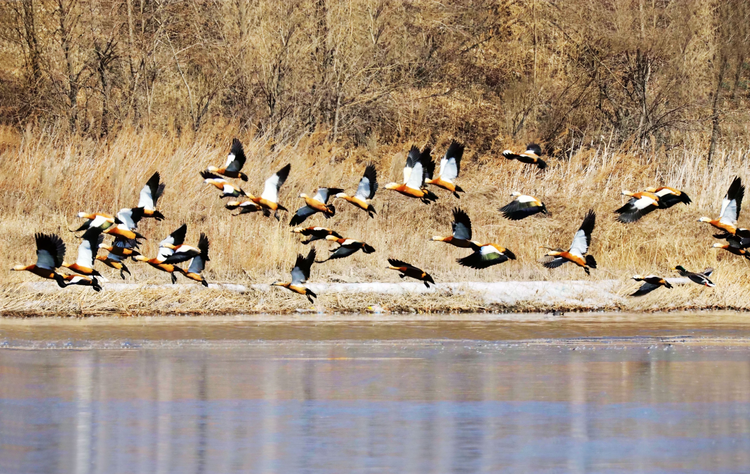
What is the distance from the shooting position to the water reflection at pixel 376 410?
754cm

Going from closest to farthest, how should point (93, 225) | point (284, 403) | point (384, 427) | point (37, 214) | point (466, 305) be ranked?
point (384, 427) → point (284, 403) → point (93, 225) → point (466, 305) → point (37, 214)

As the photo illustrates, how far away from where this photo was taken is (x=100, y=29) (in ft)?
105

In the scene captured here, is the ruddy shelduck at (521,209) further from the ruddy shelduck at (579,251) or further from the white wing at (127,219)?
the white wing at (127,219)

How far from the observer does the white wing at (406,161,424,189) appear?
49.6 feet

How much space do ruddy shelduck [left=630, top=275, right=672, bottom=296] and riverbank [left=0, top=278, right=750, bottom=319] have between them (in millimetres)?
756

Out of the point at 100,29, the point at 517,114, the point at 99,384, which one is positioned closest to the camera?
the point at 99,384

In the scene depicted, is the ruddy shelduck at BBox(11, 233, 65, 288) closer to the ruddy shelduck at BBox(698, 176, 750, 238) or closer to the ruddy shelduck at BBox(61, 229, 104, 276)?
the ruddy shelduck at BBox(61, 229, 104, 276)

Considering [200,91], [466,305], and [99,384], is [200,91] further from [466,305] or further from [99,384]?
[99,384]

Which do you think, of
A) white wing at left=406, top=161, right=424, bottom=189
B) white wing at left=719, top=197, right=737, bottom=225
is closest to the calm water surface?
white wing at left=719, top=197, right=737, bottom=225

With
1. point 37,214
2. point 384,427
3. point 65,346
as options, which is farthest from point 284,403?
point 37,214

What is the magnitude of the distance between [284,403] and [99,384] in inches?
78.9

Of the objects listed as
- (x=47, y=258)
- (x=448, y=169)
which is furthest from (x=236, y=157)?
(x=47, y=258)

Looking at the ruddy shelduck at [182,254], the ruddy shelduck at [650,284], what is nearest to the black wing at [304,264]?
the ruddy shelduck at [182,254]

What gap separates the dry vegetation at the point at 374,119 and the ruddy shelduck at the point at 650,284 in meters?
1.19
